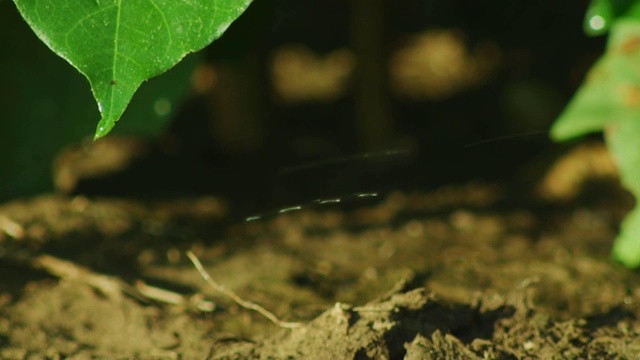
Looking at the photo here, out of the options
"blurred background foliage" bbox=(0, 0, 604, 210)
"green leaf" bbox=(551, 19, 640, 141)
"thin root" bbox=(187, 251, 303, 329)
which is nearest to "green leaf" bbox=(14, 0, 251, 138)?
"thin root" bbox=(187, 251, 303, 329)

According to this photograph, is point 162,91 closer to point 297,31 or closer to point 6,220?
point 6,220

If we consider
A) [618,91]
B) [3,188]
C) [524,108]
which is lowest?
[618,91]

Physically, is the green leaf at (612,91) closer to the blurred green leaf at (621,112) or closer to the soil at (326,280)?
the blurred green leaf at (621,112)

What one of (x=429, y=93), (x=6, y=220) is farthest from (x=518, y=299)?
(x=429, y=93)

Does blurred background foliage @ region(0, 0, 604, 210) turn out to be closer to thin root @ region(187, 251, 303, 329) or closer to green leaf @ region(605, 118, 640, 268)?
thin root @ region(187, 251, 303, 329)

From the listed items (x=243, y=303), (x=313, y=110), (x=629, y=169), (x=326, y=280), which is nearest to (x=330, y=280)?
(x=326, y=280)

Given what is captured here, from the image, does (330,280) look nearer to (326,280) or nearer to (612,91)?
(326,280)
